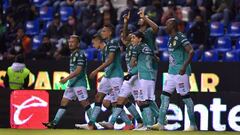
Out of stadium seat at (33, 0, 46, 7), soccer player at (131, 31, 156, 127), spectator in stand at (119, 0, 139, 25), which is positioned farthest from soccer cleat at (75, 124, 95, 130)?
stadium seat at (33, 0, 46, 7)

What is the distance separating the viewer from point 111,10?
81.5ft

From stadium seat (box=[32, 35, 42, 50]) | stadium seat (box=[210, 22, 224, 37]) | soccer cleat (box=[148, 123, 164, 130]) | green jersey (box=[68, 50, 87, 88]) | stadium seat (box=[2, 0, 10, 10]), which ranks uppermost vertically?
stadium seat (box=[2, 0, 10, 10])

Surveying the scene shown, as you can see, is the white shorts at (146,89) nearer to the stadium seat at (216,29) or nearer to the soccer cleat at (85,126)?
the soccer cleat at (85,126)

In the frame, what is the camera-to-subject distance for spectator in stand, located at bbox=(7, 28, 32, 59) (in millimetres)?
24781

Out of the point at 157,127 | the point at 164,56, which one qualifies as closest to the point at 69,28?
the point at 164,56

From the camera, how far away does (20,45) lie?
25.1 m

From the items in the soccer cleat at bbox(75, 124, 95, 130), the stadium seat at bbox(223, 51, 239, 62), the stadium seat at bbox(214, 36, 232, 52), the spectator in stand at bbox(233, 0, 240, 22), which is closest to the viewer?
the soccer cleat at bbox(75, 124, 95, 130)

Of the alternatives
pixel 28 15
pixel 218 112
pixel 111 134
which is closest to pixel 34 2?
pixel 28 15

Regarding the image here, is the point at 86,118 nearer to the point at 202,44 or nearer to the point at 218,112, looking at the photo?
the point at 218,112

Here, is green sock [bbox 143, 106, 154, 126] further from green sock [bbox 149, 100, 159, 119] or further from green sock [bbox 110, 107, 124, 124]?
green sock [bbox 110, 107, 124, 124]

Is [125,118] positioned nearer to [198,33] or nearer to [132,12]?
[198,33]

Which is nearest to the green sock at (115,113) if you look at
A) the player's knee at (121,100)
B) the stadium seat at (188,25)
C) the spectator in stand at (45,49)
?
the player's knee at (121,100)

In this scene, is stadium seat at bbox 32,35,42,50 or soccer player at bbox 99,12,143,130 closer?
soccer player at bbox 99,12,143,130

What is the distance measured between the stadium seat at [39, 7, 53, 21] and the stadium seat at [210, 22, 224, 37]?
560 cm
